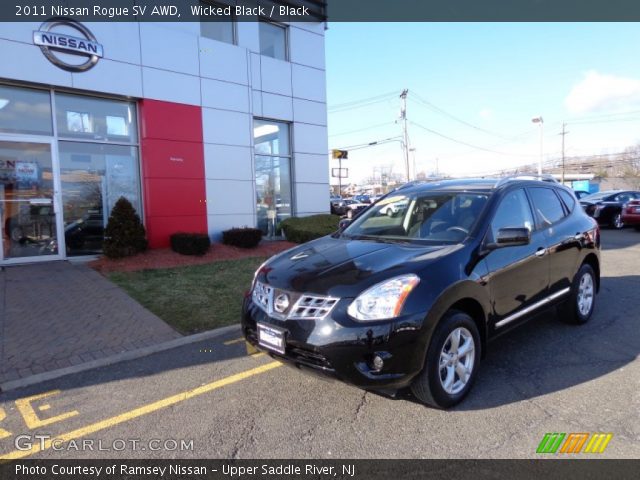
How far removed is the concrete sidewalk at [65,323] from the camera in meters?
4.45

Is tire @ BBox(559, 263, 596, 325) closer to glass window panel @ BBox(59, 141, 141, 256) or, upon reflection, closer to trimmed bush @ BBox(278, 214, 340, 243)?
trimmed bush @ BBox(278, 214, 340, 243)

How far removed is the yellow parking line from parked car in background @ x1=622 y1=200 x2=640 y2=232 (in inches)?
679

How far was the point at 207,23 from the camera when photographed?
473 inches

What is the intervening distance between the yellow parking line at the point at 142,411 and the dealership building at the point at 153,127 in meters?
7.42

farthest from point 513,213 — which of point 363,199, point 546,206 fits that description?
point 363,199

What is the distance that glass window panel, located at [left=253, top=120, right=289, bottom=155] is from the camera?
13.2m

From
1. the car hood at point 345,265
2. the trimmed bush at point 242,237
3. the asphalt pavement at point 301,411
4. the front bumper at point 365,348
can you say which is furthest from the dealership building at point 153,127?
the front bumper at point 365,348

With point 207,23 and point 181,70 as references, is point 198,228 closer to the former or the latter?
point 181,70

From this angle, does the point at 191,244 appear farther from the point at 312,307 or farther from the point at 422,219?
the point at 312,307

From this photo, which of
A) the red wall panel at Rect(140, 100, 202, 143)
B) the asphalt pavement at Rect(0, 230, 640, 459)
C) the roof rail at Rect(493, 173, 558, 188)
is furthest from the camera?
the red wall panel at Rect(140, 100, 202, 143)

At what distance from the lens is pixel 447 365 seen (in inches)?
126

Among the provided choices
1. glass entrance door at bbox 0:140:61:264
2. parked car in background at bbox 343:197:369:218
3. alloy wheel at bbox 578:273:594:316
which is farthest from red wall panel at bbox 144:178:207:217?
alloy wheel at bbox 578:273:594:316

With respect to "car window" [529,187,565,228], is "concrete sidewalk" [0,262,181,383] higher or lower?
lower

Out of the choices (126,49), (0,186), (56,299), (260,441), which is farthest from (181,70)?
(260,441)
